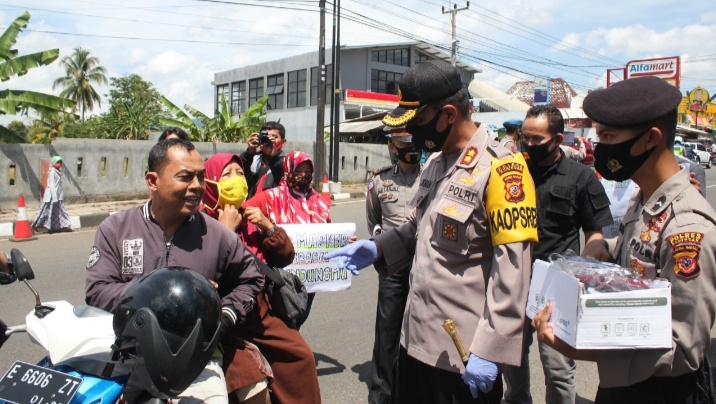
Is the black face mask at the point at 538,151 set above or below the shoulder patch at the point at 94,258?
above

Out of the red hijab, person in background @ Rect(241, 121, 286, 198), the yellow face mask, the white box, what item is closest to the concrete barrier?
person in background @ Rect(241, 121, 286, 198)

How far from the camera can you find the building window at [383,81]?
127ft

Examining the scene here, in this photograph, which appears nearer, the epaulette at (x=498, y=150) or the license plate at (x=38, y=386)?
the license plate at (x=38, y=386)

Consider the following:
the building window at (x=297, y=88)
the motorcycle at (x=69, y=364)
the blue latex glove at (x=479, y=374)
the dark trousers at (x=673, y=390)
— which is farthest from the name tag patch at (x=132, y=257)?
the building window at (x=297, y=88)

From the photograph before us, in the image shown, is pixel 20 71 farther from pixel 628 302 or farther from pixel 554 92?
pixel 554 92

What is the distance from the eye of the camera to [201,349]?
1944 mm

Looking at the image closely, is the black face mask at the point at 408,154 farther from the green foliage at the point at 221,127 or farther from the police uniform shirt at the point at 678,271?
the green foliage at the point at 221,127

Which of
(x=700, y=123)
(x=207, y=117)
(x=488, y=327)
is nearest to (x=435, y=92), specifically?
(x=488, y=327)

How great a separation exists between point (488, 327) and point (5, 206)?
13.6 metres

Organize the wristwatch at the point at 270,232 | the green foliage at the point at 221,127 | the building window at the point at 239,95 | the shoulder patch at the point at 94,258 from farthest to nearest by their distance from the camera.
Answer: the building window at the point at 239,95
the green foliage at the point at 221,127
the wristwatch at the point at 270,232
the shoulder patch at the point at 94,258

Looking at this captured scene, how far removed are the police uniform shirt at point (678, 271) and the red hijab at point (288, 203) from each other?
2.67 m

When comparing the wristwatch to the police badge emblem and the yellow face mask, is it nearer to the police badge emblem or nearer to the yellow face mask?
the yellow face mask

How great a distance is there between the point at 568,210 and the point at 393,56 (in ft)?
122

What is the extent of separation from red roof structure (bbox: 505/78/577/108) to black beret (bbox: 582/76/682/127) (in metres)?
42.4
